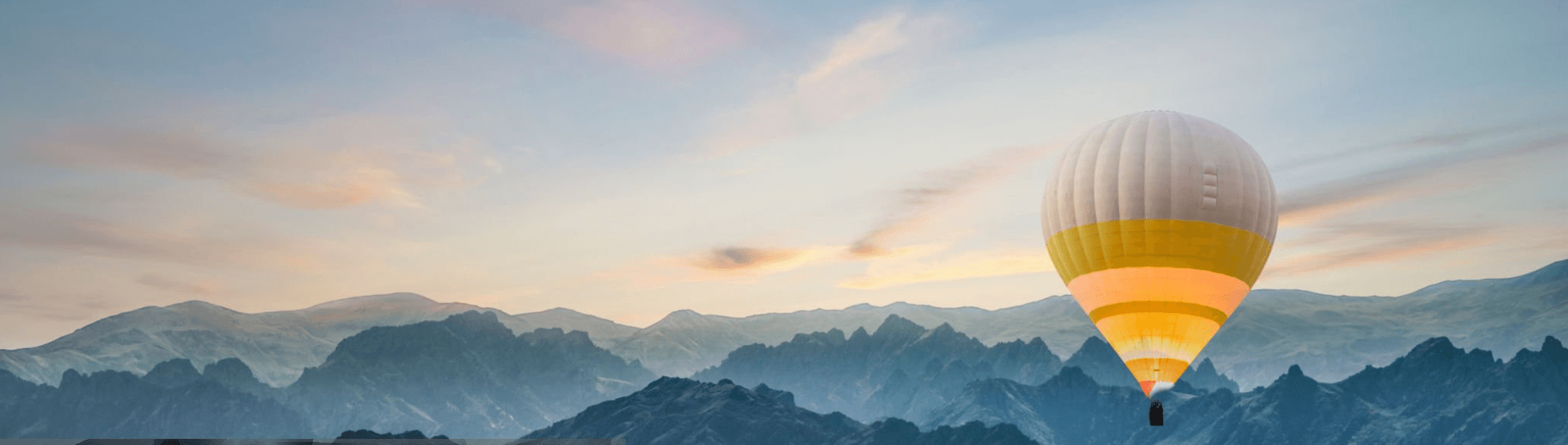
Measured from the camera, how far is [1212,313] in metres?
88.3

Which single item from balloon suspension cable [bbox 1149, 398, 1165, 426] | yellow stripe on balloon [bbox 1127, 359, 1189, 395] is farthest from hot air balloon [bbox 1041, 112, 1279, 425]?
balloon suspension cable [bbox 1149, 398, 1165, 426]

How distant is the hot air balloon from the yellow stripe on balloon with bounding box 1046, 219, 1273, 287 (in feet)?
0.19

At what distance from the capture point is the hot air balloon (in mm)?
85688

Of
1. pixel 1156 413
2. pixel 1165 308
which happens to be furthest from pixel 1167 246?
pixel 1156 413

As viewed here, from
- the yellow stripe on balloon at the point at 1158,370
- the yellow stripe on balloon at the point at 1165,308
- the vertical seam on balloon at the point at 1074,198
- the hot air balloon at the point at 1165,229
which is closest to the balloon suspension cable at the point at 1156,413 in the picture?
the hot air balloon at the point at 1165,229

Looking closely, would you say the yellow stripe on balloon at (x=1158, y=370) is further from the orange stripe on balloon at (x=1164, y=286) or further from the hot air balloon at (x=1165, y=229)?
the orange stripe on balloon at (x=1164, y=286)

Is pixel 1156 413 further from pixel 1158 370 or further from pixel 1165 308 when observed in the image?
pixel 1165 308

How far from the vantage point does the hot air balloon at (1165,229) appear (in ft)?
281

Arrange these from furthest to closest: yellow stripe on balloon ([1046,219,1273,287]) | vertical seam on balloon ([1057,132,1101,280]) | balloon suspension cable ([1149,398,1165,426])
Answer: vertical seam on balloon ([1057,132,1101,280]) < yellow stripe on balloon ([1046,219,1273,287]) < balloon suspension cable ([1149,398,1165,426])

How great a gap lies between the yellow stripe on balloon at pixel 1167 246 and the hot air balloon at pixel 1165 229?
0.19 feet

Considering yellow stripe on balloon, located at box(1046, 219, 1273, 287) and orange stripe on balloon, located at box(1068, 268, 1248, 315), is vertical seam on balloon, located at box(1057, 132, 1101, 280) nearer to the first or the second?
yellow stripe on balloon, located at box(1046, 219, 1273, 287)

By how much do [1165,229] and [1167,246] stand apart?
122 cm

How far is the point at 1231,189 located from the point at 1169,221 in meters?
5.30

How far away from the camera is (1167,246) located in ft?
280
